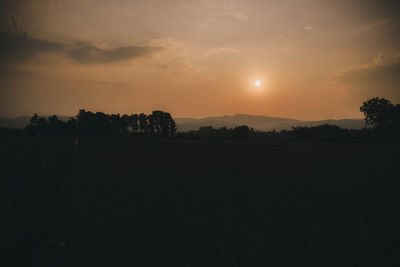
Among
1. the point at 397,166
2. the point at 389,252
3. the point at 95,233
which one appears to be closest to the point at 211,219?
the point at 95,233

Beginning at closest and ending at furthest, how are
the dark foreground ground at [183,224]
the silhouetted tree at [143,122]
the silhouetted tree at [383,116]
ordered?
the dark foreground ground at [183,224] < the silhouetted tree at [383,116] < the silhouetted tree at [143,122]

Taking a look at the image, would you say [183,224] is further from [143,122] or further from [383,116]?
[143,122]

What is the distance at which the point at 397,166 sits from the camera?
13.7 feet

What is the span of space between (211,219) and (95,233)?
8.58ft

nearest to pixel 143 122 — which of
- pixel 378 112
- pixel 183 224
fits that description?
pixel 378 112

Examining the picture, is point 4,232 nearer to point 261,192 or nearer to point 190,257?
point 190,257

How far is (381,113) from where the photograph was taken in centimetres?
5834

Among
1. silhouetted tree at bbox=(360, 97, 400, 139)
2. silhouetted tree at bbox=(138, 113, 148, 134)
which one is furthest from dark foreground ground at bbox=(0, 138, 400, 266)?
silhouetted tree at bbox=(138, 113, 148, 134)

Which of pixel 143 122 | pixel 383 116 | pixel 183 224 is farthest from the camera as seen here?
pixel 143 122

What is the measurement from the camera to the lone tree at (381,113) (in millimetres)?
55281

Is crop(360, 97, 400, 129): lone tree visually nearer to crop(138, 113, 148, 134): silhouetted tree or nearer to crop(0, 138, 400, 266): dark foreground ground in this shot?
crop(0, 138, 400, 266): dark foreground ground

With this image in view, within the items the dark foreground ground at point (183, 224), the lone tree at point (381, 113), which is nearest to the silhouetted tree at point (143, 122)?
the lone tree at point (381, 113)

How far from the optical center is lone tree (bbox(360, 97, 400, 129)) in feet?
181

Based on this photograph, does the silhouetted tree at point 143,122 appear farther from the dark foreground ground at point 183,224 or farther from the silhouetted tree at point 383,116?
the dark foreground ground at point 183,224
